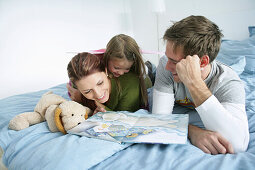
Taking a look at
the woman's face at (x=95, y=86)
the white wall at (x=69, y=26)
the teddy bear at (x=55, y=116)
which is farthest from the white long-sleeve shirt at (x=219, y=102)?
the white wall at (x=69, y=26)

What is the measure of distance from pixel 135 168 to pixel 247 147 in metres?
0.50

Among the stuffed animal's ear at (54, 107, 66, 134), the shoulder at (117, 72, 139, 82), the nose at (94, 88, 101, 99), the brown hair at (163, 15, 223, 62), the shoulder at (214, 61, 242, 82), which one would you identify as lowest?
the stuffed animal's ear at (54, 107, 66, 134)

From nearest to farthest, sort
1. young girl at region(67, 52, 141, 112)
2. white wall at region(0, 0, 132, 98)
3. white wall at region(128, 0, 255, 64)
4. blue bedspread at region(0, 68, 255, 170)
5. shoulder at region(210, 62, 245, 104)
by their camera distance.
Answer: blue bedspread at region(0, 68, 255, 170), shoulder at region(210, 62, 245, 104), young girl at region(67, 52, 141, 112), white wall at region(128, 0, 255, 64), white wall at region(0, 0, 132, 98)

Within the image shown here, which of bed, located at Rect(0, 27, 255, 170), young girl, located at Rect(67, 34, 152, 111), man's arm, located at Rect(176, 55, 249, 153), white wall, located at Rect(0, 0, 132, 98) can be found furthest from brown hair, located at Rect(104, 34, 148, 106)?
white wall, located at Rect(0, 0, 132, 98)

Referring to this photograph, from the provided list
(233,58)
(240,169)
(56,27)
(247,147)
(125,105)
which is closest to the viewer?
(240,169)

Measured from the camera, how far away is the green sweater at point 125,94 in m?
1.17

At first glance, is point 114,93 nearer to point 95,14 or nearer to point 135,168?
point 135,168


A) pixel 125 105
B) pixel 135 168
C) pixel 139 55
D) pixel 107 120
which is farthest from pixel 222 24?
pixel 135 168

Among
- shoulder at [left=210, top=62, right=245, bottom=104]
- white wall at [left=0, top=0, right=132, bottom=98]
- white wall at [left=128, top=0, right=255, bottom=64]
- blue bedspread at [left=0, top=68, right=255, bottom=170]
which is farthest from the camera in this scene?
white wall at [left=0, top=0, right=132, bottom=98]

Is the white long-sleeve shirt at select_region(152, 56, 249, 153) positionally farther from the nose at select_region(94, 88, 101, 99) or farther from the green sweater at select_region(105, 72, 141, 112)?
the nose at select_region(94, 88, 101, 99)

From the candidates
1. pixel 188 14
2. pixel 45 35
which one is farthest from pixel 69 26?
pixel 188 14

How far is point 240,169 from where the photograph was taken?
2.02ft

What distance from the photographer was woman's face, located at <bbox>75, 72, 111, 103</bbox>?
1006mm

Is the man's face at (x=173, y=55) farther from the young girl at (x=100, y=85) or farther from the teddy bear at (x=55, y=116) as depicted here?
the teddy bear at (x=55, y=116)
